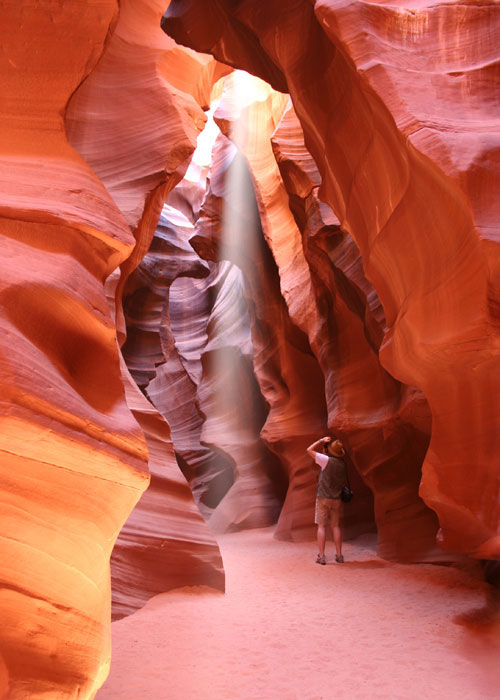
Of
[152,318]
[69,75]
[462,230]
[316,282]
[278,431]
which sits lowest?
[278,431]

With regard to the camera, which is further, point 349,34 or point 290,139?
point 290,139

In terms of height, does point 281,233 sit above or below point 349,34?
below

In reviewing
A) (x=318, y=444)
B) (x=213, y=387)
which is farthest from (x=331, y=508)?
(x=213, y=387)

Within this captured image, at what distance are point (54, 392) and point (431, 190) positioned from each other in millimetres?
3514

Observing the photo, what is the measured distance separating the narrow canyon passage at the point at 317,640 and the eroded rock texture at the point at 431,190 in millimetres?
823

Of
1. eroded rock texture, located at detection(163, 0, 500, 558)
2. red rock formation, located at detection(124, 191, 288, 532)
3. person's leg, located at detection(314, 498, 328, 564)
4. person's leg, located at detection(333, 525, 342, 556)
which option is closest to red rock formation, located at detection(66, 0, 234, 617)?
eroded rock texture, located at detection(163, 0, 500, 558)

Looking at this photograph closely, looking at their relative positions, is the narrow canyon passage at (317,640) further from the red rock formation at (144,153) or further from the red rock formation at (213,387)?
the red rock formation at (213,387)

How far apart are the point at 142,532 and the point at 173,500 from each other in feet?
2.39

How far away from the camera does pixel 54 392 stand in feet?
9.05

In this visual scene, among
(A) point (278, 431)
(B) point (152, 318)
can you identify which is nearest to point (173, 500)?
(A) point (278, 431)

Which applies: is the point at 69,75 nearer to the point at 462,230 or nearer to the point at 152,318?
the point at 462,230

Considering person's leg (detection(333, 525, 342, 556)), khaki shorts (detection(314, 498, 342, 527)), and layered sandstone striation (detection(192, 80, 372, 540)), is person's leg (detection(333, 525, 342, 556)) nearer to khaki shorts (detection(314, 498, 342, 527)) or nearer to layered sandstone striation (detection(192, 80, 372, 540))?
khaki shorts (detection(314, 498, 342, 527))

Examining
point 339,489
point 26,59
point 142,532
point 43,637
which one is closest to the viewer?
point 43,637

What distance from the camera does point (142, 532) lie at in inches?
247
